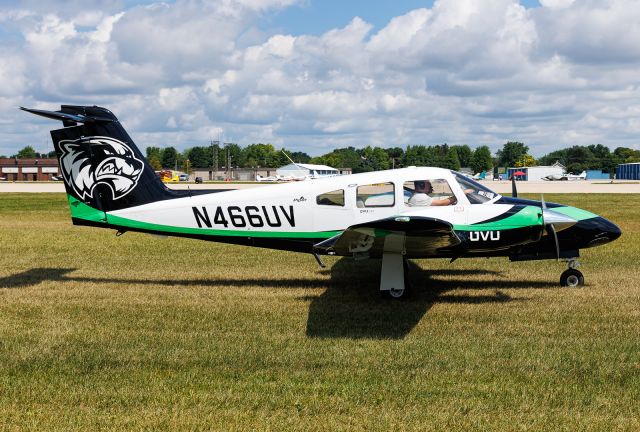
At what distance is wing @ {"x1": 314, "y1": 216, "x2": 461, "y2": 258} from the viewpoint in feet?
28.4

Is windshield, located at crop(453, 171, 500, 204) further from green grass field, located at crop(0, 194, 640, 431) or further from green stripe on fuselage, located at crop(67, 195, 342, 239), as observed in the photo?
green stripe on fuselage, located at crop(67, 195, 342, 239)

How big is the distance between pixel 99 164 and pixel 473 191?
662 centimetres

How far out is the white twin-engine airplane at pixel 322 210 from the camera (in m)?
10.7

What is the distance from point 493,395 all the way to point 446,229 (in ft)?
10.0

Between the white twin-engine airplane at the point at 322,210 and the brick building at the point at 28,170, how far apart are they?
143 metres

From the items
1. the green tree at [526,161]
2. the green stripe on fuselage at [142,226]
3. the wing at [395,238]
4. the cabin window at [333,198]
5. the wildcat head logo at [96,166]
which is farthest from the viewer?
the green tree at [526,161]

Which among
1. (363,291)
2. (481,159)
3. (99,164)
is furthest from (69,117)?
(481,159)

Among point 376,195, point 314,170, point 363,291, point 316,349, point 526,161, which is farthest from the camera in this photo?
point 526,161

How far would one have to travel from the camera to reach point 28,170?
145875mm

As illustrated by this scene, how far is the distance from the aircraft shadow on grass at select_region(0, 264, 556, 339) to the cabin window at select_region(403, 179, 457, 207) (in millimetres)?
1598

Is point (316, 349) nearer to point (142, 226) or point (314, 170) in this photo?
point (142, 226)

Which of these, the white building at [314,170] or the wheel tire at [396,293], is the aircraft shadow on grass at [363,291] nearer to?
the wheel tire at [396,293]

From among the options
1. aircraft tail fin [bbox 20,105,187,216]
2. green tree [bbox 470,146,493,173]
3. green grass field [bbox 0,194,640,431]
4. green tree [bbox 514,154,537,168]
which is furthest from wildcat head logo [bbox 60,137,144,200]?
green tree [bbox 514,154,537,168]

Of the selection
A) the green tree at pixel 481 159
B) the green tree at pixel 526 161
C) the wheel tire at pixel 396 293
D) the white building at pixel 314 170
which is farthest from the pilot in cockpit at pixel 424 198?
the green tree at pixel 526 161
